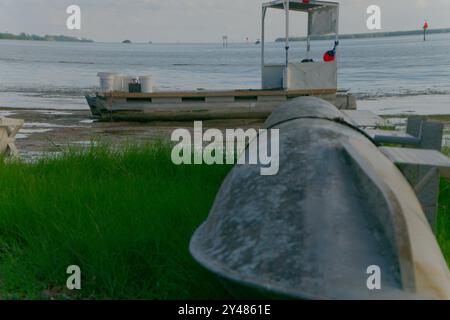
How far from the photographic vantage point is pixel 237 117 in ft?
66.0

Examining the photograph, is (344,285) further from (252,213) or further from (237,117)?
(237,117)

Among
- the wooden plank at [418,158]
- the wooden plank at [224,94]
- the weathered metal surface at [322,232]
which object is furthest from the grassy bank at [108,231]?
the wooden plank at [224,94]

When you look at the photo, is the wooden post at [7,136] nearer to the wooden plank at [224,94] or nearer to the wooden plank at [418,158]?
the wooden plank at [418,158]

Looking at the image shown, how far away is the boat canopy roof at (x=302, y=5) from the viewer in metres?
18.1

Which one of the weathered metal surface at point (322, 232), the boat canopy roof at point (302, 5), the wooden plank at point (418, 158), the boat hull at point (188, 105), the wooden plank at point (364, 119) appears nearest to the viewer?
the weathered metal surface at point (322, 232)

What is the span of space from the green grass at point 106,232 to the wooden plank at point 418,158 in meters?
1.37

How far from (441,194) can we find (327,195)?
3.49m

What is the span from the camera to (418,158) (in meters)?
4.24

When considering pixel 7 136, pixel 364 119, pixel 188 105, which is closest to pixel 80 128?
pixel 188 105

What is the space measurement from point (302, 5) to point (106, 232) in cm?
1544

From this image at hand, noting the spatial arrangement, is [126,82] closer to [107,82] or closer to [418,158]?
[107,82]

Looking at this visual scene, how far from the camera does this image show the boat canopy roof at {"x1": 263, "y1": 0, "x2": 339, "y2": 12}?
18.1m

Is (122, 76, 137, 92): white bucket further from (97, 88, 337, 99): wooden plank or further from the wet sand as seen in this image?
the wet sand

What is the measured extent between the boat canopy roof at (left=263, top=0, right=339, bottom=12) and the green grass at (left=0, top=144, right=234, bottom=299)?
12583 mm
